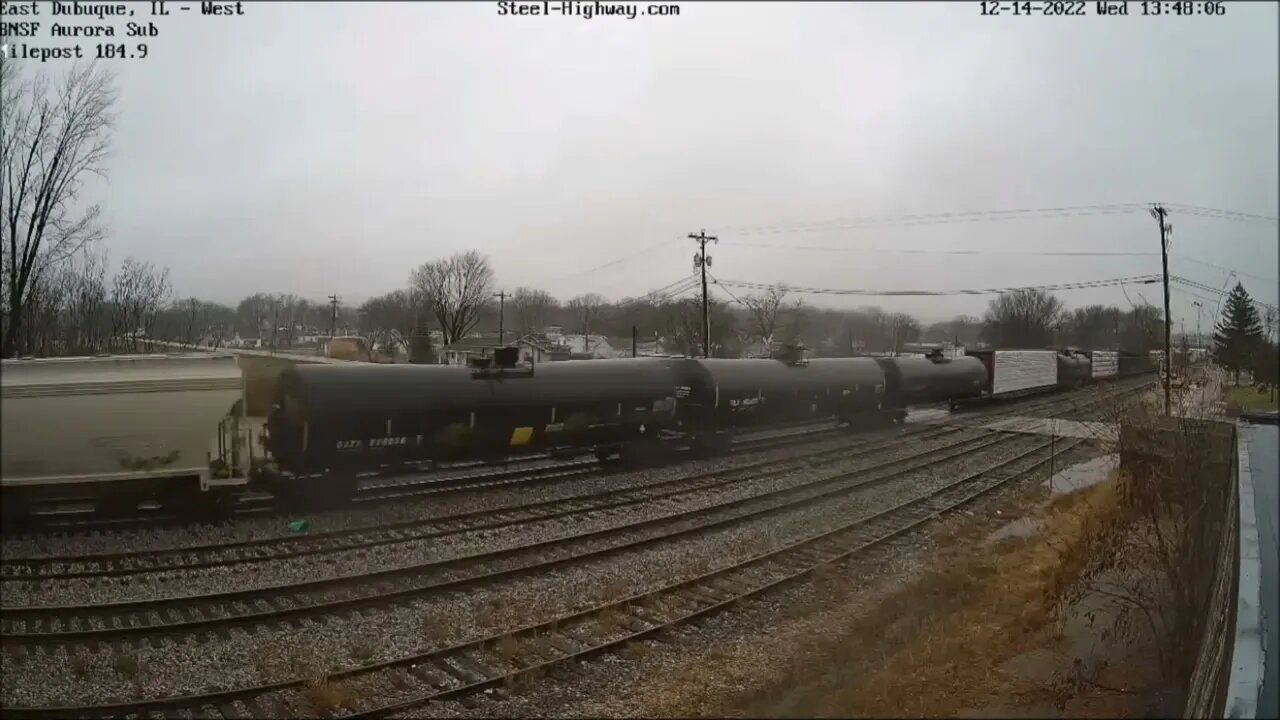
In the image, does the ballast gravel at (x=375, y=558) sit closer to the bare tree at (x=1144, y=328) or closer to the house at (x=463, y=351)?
the house at (x=463, y=351)

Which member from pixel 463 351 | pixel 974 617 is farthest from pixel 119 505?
pixel 974 617

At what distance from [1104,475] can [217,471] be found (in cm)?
1045

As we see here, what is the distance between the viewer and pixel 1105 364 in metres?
9.41

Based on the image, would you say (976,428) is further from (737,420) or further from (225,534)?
(225,534)

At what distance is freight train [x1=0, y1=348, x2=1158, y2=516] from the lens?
526cm

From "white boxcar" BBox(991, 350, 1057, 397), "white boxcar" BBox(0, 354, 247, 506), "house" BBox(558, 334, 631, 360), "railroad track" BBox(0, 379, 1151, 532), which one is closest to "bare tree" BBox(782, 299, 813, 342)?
"house" BBox(558, 334, 631, 360)

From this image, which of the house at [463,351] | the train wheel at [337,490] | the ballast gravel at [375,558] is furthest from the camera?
the train wheel at [337,490]

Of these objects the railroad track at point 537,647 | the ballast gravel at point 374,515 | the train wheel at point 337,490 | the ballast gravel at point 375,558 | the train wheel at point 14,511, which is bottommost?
the railroad track at point 537,647

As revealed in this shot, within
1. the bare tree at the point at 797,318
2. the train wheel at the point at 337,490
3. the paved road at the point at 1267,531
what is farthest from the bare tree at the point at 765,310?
the train wheel at the point at 337,490

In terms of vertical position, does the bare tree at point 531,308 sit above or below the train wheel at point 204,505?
above

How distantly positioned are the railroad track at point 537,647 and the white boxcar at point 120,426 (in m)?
1.79

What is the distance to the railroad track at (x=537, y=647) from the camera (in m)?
4.77

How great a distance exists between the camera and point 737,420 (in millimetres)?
13586

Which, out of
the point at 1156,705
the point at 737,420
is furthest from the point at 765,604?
the point at 737,420
